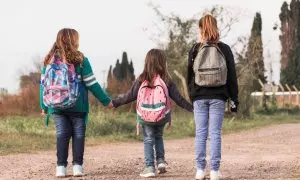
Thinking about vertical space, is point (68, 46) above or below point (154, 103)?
above

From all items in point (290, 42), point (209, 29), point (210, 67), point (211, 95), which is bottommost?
point (211, 95)

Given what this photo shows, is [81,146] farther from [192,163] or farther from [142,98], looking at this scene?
[192,163]

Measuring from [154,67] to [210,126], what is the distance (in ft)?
3.79

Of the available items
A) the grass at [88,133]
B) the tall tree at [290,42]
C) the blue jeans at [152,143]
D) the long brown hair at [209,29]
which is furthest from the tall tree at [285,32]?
the long brown hair at [209,29]

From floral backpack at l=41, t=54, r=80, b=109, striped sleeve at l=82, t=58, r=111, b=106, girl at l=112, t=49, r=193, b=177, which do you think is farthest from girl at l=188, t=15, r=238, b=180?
floral backpack at l=41, t=54, r=80, b=109

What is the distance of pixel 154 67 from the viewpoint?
7.85 meters

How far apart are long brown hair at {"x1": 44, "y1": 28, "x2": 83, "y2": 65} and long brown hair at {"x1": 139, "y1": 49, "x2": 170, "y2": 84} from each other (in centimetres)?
80

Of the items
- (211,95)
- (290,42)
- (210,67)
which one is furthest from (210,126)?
(290,42)

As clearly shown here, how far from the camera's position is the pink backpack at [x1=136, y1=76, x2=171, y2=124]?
778 cm

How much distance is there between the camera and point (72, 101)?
7.57 metres

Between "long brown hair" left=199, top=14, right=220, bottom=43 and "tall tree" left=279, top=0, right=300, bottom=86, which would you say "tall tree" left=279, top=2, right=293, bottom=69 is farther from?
"long brown hair" left=199, top=14, right=220, bottom=43

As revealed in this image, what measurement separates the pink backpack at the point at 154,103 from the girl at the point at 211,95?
0.68 m

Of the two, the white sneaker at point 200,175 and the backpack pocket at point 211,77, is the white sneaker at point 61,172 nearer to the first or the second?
the white sneaker at point 200,175

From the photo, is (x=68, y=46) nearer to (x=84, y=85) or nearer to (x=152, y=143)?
(x=84, y=85)
